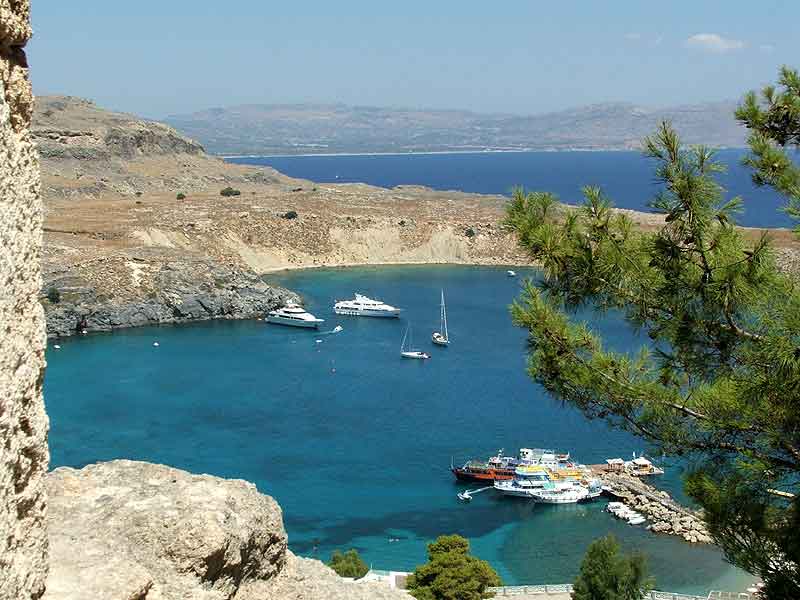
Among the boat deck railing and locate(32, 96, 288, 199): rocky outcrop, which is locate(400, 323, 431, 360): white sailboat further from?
locate(32, 96, 288, 199): rocky outcrop

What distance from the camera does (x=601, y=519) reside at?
31.1 metres

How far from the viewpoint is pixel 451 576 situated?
913 inches

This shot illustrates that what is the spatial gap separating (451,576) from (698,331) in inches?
635

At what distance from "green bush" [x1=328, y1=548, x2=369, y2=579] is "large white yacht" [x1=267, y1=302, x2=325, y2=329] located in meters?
31.9

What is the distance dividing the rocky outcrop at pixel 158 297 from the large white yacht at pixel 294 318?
8.79 ft

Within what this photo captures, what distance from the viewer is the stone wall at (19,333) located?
4.26 meters

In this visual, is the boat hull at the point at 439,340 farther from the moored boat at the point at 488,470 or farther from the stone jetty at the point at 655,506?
the stone jetty at the point at 655,506

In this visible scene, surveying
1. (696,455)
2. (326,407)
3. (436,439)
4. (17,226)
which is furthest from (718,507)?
(326,407)

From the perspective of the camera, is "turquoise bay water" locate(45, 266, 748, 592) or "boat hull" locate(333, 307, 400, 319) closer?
"turquoise bay water" locate(45, 266, 748, 592)

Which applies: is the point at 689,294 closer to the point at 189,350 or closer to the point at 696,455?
the point at 696,455

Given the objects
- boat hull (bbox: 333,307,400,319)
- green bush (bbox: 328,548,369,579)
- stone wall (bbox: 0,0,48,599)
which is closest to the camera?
stone wall (bbox: 0,0,48,599)

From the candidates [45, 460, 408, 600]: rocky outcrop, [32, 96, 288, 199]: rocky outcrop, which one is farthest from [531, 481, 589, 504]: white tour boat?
[32, 96, 288, 199]: rocky outcrop

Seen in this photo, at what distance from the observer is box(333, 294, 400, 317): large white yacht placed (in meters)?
59.2

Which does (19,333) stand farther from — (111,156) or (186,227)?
(111,156)
